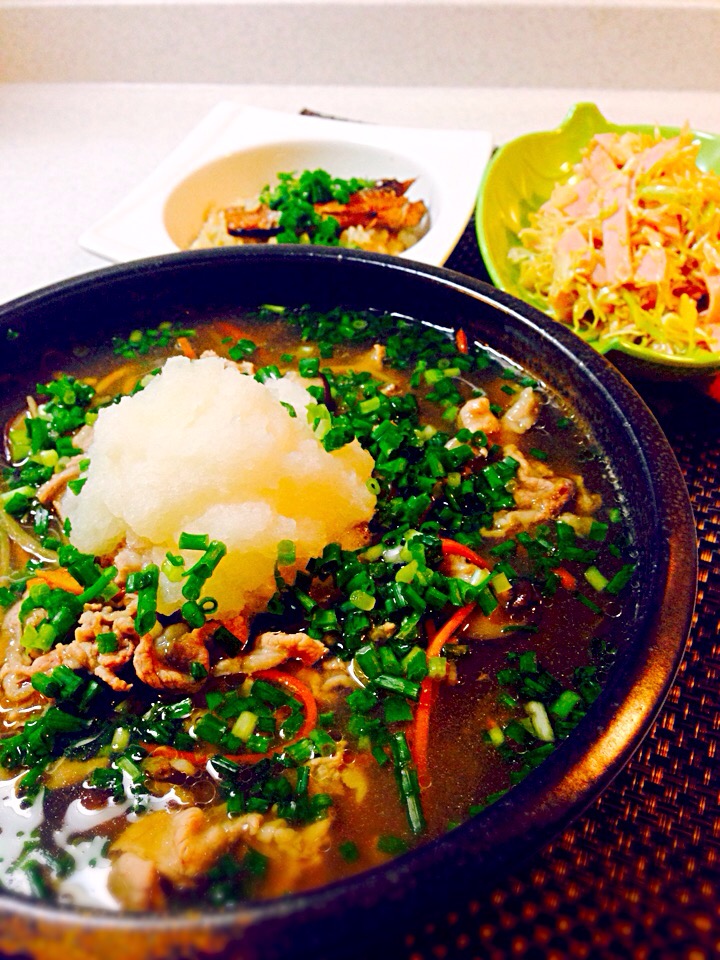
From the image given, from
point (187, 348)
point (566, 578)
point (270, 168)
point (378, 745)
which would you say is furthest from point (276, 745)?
point (270, 168)

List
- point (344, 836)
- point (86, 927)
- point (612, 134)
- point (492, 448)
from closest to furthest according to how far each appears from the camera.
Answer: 1. point (86, 927)
2. point (344, 836)
3. point (492, 448)
4. point (612, 134)

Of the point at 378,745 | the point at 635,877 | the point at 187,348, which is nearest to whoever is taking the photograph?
the point at 635,877

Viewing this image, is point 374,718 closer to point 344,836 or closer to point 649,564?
point 344,836

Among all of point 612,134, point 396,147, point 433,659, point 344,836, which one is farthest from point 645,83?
point 344,836

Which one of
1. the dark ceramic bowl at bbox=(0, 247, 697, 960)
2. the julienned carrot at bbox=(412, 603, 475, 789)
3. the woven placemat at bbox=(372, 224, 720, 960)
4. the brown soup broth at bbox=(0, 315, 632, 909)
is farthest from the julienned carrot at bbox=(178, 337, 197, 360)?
the woven placemat at bbox=(372, 224, 720, 960)

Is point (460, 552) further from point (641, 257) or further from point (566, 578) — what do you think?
point (641, 257)

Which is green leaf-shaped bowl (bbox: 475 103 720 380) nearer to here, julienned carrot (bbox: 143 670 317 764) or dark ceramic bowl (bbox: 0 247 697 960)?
dark ceramic bowl (bbox: 0 247 697 960)
